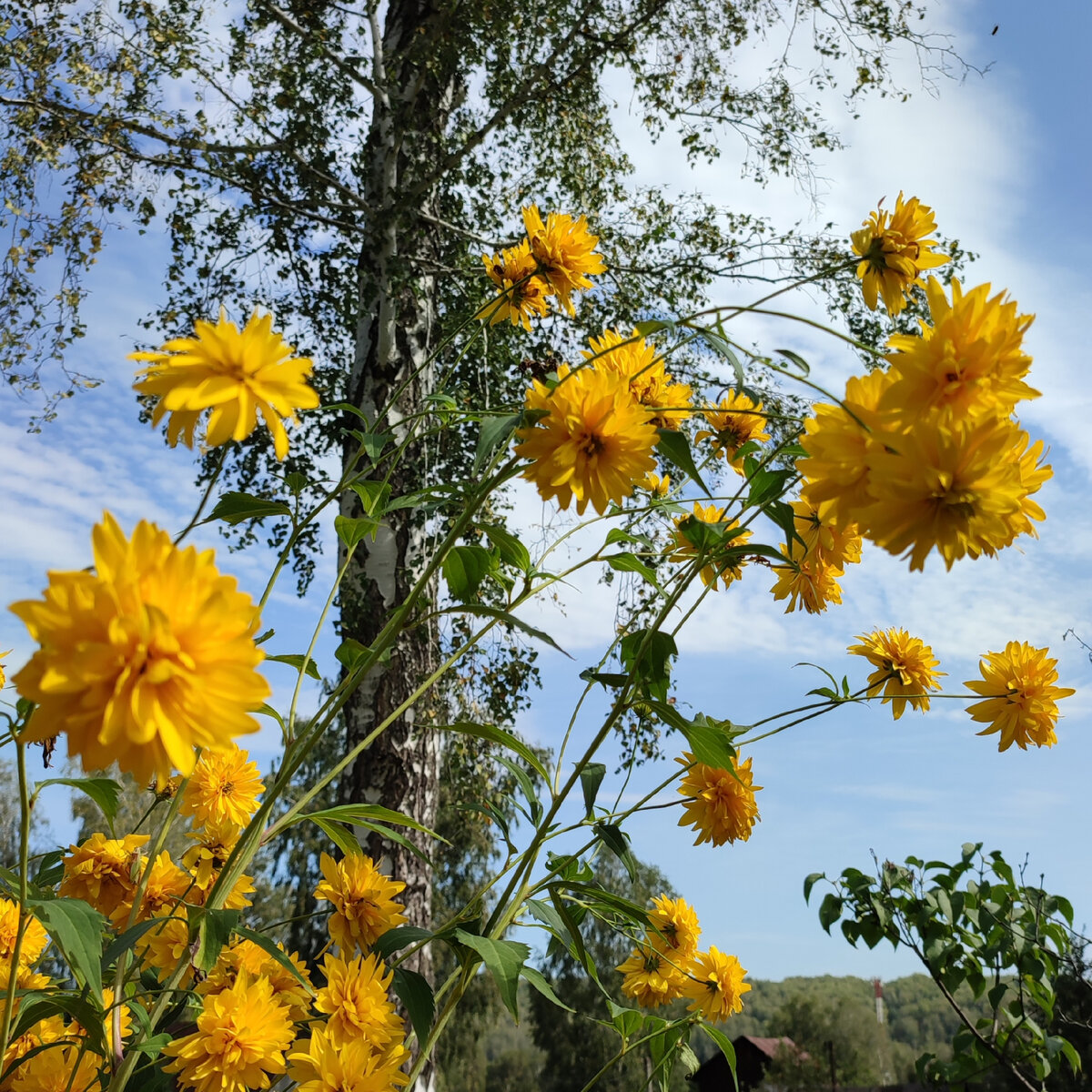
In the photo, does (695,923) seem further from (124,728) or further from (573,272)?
(124,728)

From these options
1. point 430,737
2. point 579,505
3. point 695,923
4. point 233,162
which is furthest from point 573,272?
point 233,162

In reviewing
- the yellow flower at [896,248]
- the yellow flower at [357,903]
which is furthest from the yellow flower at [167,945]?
the yellow flower at [896,248]

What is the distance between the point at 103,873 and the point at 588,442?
69 centimetres

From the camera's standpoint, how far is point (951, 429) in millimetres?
389

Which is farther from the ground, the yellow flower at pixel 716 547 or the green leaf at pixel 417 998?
the yellow flower at pixel 716 547

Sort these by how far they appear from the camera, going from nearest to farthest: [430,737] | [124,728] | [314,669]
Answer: [124,728], [314,669], [430,737]

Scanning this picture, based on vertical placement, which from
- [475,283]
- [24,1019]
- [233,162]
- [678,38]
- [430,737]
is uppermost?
[678,38]

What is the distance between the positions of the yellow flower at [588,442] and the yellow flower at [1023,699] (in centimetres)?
63

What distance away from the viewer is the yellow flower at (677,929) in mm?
1149

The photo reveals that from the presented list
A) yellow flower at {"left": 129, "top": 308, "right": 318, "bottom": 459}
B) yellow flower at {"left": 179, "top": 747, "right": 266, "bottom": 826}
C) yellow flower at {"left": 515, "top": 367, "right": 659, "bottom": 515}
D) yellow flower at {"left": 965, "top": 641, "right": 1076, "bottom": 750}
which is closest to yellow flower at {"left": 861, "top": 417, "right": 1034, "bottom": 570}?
yellow flower at {"left": 515, "top": 367, "right": 659, "bottom": 515}

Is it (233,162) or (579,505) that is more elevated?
(233,162)

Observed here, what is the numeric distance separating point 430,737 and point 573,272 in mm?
2184

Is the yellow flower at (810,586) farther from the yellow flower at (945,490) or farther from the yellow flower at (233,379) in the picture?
the yellow flower at (233,379)

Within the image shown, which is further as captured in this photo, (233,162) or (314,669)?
(233,162)
